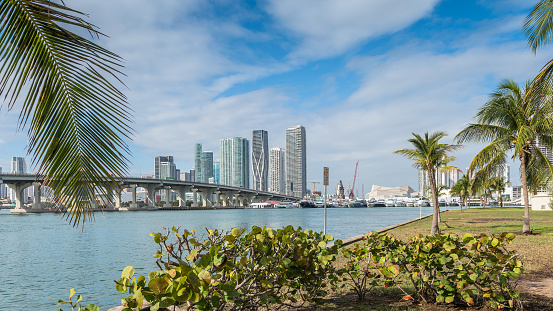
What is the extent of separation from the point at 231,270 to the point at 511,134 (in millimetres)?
18037

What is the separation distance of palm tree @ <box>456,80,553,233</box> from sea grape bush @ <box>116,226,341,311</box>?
15.2 m

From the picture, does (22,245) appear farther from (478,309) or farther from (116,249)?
(478,309)

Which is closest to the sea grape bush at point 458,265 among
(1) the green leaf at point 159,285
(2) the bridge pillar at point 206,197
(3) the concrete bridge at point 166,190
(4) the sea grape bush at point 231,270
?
(4) the sea grape bush at point 231,270

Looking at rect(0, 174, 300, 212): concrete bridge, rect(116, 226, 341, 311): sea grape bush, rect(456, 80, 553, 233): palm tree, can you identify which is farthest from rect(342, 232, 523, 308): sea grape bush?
rect(0, 174, 300, 212): concrete bridge

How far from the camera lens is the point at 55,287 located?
41.5 feet

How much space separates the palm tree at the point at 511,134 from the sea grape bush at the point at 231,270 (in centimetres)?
1523

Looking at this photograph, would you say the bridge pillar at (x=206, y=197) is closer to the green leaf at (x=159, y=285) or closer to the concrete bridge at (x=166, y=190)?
the concrete bridge at (x=166, y=190)

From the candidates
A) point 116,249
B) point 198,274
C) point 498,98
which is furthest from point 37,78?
point 116,249

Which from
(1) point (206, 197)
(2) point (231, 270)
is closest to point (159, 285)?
(2) point (231, 270)

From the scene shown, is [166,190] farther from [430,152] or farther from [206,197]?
[430,152]

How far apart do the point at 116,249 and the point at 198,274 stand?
22.3m

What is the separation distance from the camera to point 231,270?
3.63 meters

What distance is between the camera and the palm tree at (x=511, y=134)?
16734 millimetres

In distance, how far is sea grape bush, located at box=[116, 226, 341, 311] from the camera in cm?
267
